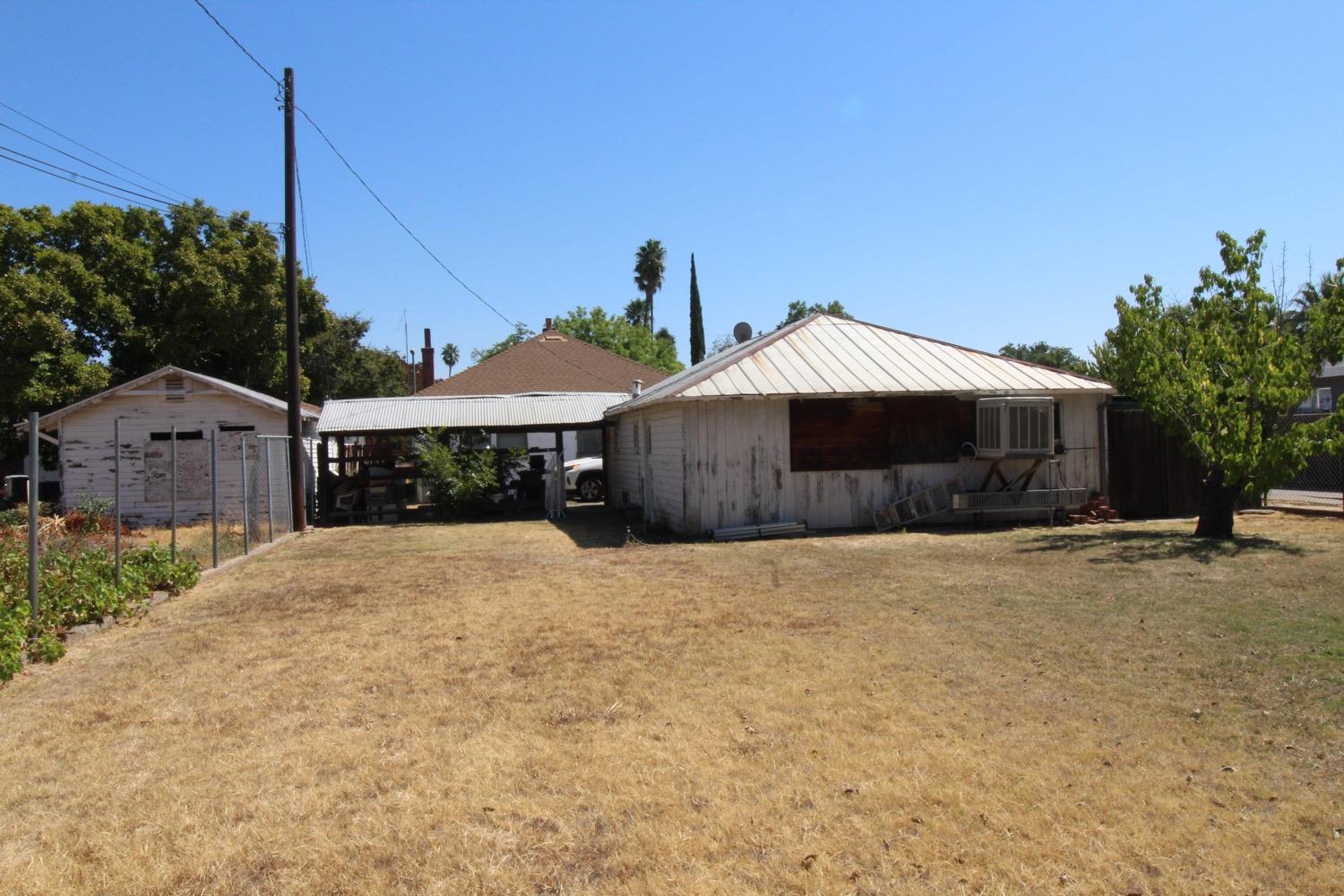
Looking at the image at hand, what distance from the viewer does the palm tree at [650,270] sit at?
Result: 69625 millimetres

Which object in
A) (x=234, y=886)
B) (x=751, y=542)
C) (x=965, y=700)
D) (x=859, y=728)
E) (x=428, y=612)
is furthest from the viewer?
(x=751, y=542)

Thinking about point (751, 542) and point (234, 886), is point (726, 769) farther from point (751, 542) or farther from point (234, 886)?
point (751, 542)

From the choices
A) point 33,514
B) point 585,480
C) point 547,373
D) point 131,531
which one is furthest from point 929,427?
point 547,373

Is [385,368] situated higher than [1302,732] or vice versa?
[385,368]

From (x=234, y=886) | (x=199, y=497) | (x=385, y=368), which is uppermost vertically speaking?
(x=385, y=368)

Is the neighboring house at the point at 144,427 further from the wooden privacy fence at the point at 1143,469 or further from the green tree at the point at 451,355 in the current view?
the green tree at the point at 451,355

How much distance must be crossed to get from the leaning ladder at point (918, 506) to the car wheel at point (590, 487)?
12161mm

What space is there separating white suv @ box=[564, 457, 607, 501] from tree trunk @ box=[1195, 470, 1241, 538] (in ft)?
53.0

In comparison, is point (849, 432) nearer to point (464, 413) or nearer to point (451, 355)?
point (464, 413)

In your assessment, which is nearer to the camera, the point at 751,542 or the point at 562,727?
the point at 562,727

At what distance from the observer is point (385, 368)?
42.2 metres

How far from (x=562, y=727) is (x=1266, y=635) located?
17.4ft

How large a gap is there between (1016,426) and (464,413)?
13.4 metres

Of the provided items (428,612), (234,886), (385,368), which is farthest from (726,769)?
(385,368)
